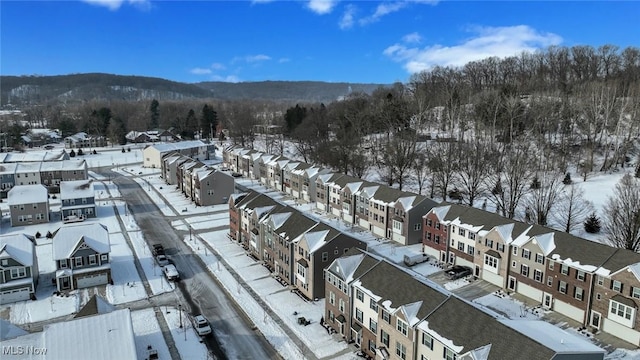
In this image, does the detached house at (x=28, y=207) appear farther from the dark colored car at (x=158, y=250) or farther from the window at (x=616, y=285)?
the window at (x=616, y=285)

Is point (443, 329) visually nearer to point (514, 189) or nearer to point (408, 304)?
point (408, 304)

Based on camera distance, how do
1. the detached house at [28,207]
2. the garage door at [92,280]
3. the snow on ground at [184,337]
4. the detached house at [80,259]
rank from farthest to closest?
the detached house at [28,207], the garage door at [92,280], the detached house at [80,259], the snow on ground at [184,337]

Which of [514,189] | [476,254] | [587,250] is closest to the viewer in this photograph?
[587,250]

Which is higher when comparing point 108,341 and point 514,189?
point 514,189

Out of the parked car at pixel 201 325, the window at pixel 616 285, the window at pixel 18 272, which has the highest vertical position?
the window at pixel 616 285

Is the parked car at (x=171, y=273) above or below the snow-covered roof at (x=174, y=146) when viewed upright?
below

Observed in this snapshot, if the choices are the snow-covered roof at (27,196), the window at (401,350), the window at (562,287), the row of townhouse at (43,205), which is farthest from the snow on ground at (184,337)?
the snow-covered roof at (27,196)

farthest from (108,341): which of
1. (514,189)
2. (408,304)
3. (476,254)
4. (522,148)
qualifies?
(522,148)

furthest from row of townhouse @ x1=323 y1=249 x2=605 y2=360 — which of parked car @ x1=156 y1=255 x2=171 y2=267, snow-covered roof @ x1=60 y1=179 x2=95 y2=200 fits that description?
snow-covered roof @ x1=60 y1=179 x2=95 y2=200
